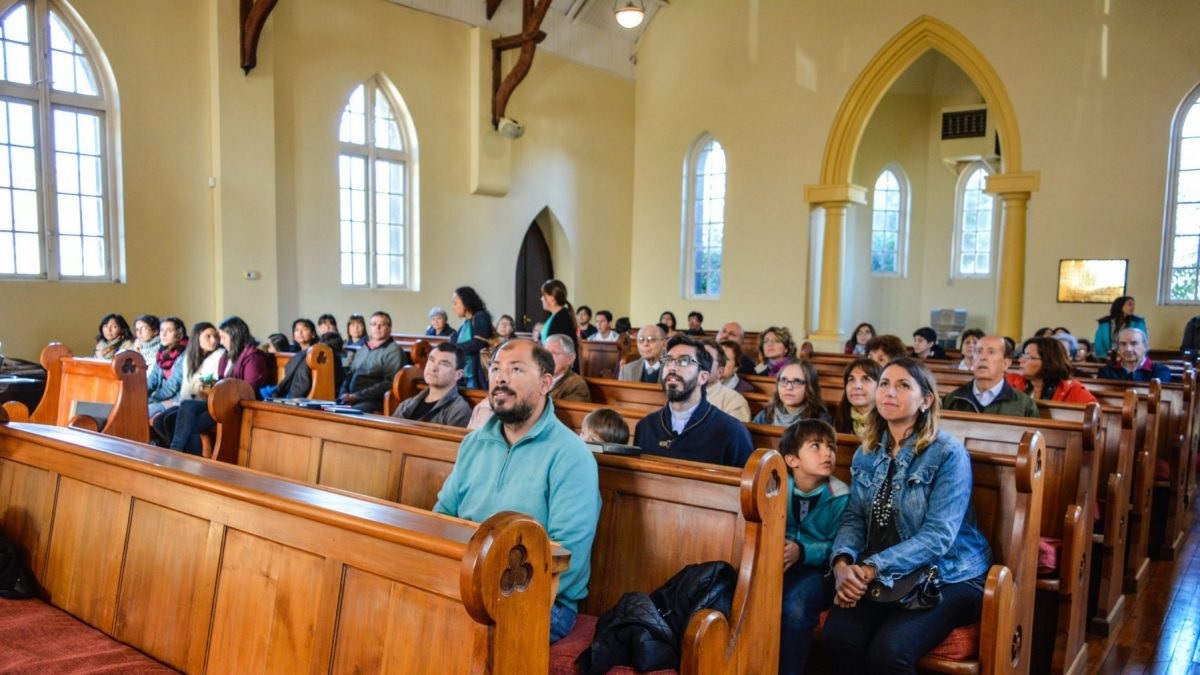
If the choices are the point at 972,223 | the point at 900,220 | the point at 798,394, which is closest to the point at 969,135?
the point at 972,223

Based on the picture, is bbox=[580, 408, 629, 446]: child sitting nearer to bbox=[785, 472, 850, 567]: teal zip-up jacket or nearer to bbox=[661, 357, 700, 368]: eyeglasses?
bbox=[661, 357, 700, 368]: eyeglasses

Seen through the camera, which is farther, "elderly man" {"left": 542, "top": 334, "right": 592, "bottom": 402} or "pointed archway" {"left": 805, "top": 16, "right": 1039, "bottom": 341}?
"pointed archway" {"left": 805, "top": 16, "right": 1039, "bottom": 341}

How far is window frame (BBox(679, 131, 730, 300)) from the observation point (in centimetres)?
1328

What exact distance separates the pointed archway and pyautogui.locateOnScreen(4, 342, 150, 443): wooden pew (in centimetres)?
943

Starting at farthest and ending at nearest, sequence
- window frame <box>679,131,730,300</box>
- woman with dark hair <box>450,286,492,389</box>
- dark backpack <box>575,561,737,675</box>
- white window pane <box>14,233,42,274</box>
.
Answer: window frame <box>679,131,730,300</box>
white window pane <box>14,233,42,274</box>
woman with dark hair <box>450,286,492,389</box>
dark backpack <box>575,561,737,675</box>

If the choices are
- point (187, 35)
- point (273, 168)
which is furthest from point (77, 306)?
point (187, 35)

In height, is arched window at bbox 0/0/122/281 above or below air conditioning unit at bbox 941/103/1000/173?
below

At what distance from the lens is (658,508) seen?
2281 millimetres

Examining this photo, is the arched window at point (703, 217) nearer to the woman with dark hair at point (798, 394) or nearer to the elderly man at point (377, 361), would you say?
the elderly man at point (377, 361)

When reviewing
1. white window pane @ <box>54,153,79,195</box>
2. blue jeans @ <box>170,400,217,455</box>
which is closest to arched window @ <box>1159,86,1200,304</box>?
blue jeans @ <box>170,400,217,455</box>

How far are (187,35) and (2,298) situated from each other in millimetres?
3288

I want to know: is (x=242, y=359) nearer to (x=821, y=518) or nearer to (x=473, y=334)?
(x=473, y=334)

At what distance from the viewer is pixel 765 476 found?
1.91m

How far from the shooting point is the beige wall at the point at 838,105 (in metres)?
9.76
